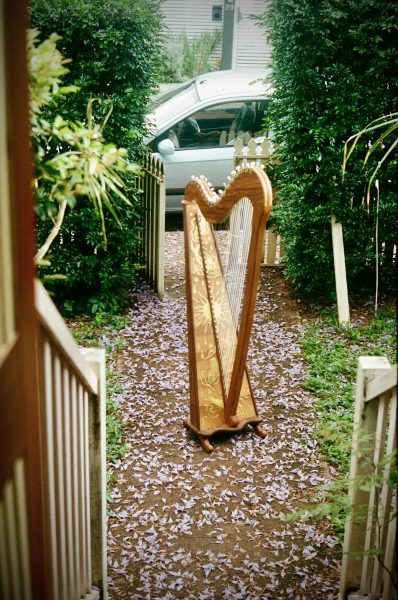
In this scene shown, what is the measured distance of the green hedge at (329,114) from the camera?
5.18m

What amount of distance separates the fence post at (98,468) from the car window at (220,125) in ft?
20.4

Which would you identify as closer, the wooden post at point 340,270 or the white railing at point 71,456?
the white railing at point 71,456

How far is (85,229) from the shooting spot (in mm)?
5617

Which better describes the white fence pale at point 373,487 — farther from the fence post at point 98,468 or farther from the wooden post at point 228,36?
the wooden post at point 228,36

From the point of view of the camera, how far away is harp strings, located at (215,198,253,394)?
3.41 m

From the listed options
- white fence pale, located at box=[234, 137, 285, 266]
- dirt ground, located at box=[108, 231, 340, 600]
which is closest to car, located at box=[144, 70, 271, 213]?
white fence pale, located at box=[234, 137, 285, 266]

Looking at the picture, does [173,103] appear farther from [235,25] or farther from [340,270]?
[235,25]

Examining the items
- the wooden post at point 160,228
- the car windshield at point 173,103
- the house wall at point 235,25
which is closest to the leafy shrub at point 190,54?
the house wall at point 235,25

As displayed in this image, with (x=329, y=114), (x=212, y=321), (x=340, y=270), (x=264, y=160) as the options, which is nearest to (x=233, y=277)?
(x=212, y=321)

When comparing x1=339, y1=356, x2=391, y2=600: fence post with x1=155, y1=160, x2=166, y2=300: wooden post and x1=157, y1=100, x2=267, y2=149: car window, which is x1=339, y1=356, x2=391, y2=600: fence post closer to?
x1=155, y1=160, x2=166, y2=300: wooden post

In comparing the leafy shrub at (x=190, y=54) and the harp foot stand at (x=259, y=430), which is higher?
the leafy shrub at (x=190, y=54)

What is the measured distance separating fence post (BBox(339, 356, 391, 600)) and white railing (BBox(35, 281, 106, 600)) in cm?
92

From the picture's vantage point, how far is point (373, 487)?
2.20m

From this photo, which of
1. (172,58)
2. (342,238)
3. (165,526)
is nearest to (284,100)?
(342,238)
